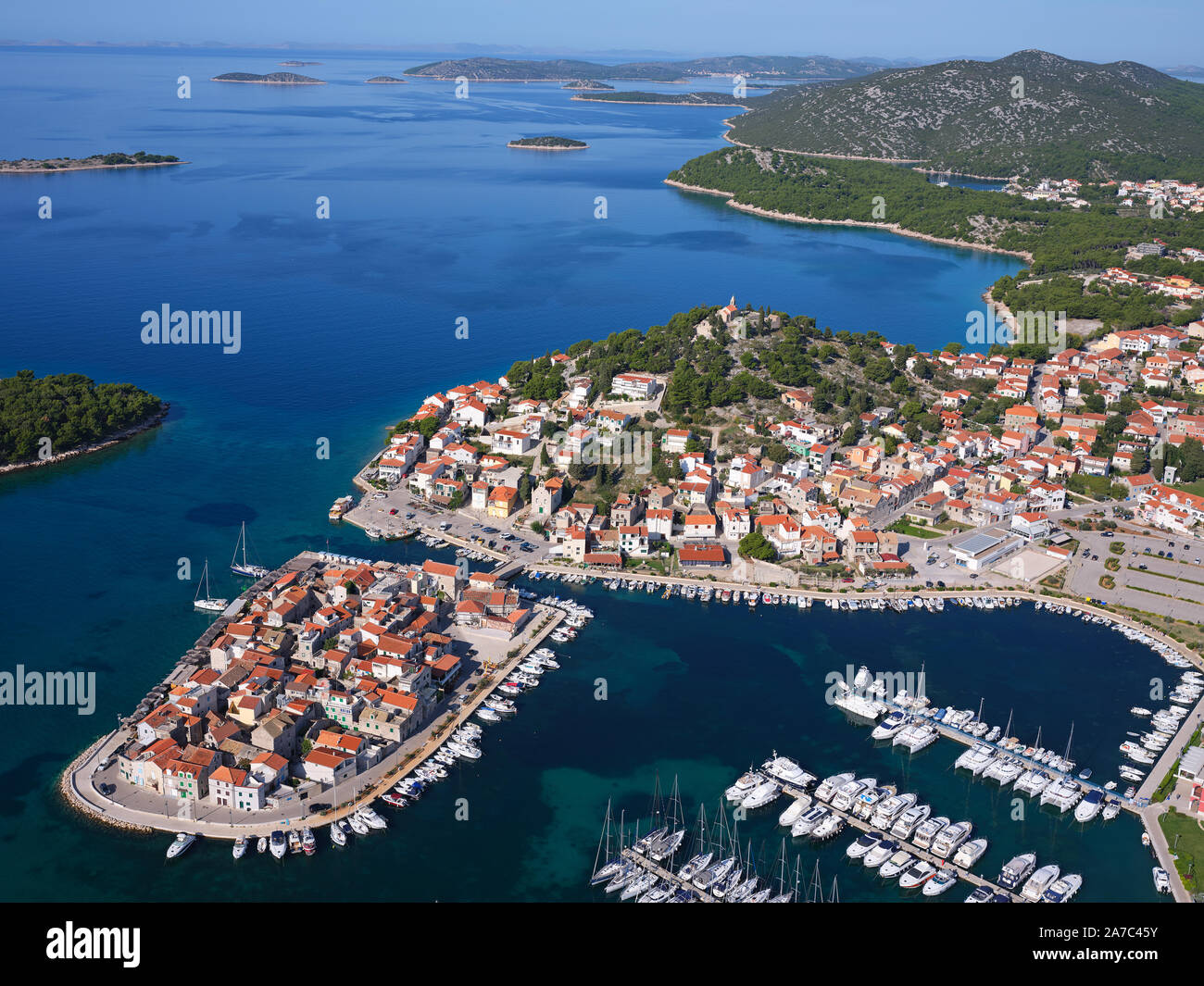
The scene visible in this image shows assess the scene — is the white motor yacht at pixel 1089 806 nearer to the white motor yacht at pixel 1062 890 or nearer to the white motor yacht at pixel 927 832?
the white motor yacht at pixel 1062 890

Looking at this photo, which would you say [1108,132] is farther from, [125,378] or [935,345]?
[125,378]

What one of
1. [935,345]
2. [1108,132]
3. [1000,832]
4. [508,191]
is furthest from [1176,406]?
[1108,132]

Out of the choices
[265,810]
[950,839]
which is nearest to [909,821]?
[950,839]

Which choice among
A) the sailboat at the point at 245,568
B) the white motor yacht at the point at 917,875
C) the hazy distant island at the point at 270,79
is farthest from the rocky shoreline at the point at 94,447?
the hazy distant island at the point at 270,79

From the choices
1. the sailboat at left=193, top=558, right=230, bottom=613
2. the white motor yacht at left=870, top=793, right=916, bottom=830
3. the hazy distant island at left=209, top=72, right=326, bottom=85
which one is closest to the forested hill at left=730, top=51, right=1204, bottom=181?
the white motor yacht at left=870, top=793, right=916, bottom=830

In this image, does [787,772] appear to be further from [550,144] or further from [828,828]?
[550,144]

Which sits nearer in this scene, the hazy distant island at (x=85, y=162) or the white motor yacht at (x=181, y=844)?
the white motor yacht at (x=181, y=844)

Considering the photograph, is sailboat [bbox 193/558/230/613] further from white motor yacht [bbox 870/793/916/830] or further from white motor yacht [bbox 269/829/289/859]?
white motor yacht [bbox 870/793/916/830]
